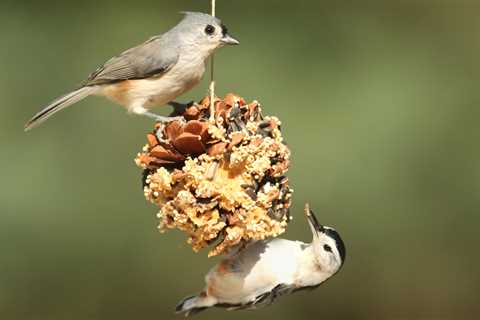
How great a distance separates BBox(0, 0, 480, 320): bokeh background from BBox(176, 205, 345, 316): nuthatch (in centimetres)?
169

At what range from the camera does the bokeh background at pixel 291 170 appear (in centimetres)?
403

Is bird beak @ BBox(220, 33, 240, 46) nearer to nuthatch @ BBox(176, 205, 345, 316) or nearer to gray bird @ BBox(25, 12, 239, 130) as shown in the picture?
gray bird @ BBox(25, 12, 239, 130)

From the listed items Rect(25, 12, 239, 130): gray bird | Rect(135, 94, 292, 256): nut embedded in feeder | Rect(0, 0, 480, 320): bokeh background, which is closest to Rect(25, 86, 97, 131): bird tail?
Rect(25, 12, 239, 130): gray bird

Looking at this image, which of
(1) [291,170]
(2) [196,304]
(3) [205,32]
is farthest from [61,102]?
(1) [291,170]

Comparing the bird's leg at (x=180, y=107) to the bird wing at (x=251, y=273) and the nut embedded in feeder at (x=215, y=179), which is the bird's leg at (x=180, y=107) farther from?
the bird wing at (x=251, y=273)

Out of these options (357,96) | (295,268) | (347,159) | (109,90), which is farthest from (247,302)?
(357,96)

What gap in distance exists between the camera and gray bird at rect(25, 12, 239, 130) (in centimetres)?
213

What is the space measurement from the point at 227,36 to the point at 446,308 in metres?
2.91

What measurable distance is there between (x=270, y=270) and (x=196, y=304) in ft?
0.81

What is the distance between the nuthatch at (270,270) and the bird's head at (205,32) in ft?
1.52

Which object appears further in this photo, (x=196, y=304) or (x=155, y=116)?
(x=196, y=304)

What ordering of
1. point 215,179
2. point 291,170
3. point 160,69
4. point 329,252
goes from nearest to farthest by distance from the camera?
point 215,179 < point 160,69 < point 329,252 < point 291,170

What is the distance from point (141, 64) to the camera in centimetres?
219

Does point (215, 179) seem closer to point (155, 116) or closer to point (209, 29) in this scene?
point (155, 116)
